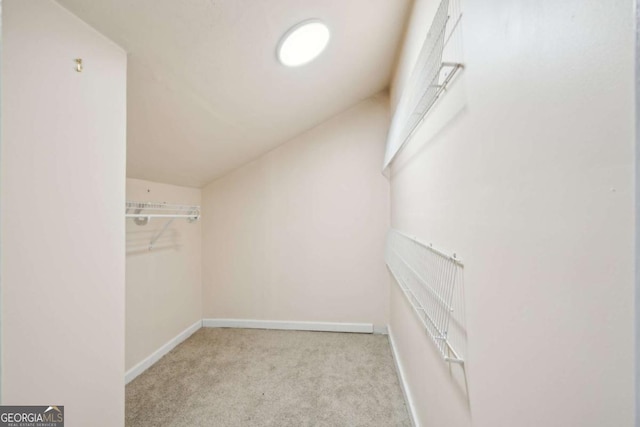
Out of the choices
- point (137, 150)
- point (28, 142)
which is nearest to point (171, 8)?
point (28, 142)

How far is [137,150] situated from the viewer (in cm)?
161

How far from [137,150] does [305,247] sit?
1692 mm

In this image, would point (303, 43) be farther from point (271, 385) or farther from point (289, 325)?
point (289, 325)

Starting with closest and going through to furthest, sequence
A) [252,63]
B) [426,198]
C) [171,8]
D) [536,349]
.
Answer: [536,349]
[171,8]
[426,198]
[252,63]

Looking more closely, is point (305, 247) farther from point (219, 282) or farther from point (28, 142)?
point (28, 142)

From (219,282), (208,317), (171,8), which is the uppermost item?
(171,8)

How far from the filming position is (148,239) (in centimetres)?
212

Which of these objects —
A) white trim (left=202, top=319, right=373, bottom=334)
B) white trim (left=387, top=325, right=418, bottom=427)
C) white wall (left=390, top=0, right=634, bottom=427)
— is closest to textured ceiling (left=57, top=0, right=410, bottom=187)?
white wall (left=390, top=0, right=634, bottom=427)

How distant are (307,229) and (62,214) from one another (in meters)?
2.08

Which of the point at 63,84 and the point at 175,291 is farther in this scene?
the point at 175,291

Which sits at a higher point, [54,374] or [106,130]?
[106,130]

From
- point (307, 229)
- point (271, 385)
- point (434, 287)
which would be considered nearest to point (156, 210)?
point (307, 229)

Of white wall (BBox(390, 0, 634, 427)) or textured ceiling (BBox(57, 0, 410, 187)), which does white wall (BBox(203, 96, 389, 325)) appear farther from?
white wall (BBox(390, 0, 634, 427))

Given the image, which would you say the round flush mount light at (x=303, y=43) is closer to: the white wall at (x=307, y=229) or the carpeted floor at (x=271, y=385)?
the white wall at (x=307, y=229)
